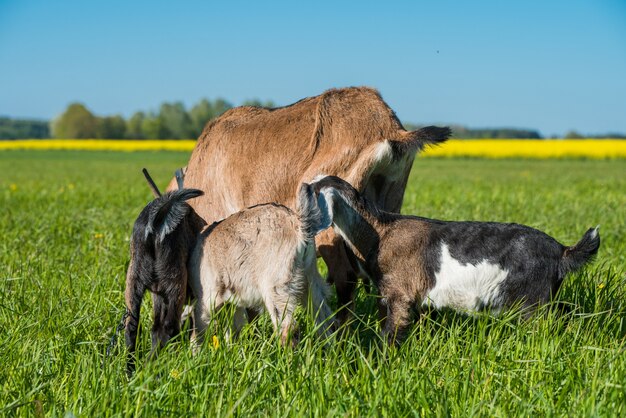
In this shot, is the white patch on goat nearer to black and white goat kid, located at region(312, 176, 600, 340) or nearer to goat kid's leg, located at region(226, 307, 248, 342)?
black and white goat kid, located at region(312, 176, 600, 340)

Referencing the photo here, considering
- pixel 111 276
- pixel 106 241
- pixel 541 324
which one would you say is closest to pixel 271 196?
pixel 111 276

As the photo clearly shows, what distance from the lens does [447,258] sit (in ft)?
14.4

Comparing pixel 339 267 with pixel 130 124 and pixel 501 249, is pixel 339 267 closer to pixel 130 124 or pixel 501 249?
pixel 501 249

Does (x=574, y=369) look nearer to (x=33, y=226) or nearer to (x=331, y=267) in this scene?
(x=331, y=267)

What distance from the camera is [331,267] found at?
16.4 ft

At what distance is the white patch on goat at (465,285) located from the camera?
4.28 meters

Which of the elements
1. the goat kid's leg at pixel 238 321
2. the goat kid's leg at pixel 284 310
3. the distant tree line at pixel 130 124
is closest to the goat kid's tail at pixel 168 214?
the goat kid's leg at pixel 238 321

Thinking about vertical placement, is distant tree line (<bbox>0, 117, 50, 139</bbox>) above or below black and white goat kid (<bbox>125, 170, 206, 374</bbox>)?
below

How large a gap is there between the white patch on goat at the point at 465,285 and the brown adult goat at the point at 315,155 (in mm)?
777

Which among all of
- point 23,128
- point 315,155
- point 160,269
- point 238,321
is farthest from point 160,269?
point 23,128

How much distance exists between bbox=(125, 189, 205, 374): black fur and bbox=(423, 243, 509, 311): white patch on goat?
152cm

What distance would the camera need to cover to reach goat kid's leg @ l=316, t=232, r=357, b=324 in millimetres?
4906

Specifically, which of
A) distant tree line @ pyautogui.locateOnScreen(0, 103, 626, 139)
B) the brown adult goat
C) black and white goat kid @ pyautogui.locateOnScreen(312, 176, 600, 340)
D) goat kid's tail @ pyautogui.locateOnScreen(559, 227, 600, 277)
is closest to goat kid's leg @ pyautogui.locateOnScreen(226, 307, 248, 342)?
black and white goat kid @ pyautogui.locateOnScreen(312, 176, 600, 340)

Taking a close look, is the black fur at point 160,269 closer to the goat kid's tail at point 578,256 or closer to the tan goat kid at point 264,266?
the tan goat kid at point 264,266
